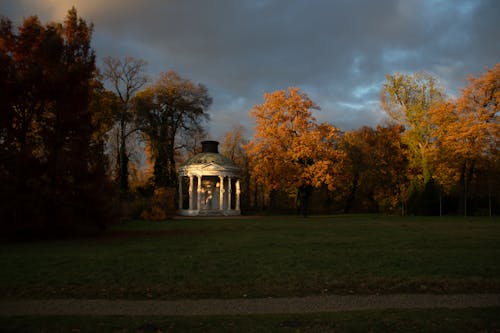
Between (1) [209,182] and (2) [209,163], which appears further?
(1) [209,182]

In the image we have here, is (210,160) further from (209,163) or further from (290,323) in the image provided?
(290,323)

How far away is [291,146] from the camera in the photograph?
42.3 m

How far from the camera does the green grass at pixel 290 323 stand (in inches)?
263

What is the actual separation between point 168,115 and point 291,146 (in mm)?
17660

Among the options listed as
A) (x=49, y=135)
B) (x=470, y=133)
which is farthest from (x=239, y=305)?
(x=470, y=133)

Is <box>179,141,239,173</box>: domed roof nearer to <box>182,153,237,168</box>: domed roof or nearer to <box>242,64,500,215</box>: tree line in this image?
<box>182,153,237,168</box>: domed roof

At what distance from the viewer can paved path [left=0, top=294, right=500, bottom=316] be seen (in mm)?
7926

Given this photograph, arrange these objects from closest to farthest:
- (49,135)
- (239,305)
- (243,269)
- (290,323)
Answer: (290,323) < (239,305) < (243,269) < (49,135)

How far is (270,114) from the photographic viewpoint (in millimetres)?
43500

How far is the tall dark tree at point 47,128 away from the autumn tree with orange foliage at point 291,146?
73.0 feet

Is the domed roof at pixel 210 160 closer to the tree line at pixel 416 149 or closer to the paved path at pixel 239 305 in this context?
the tree line at pixel 416 149

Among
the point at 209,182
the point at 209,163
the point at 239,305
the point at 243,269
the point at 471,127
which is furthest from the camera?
the point at 209,182

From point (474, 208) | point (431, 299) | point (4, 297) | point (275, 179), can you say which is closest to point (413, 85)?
point (474, 208)

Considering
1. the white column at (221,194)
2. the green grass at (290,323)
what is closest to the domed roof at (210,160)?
the white column at (221,194)
